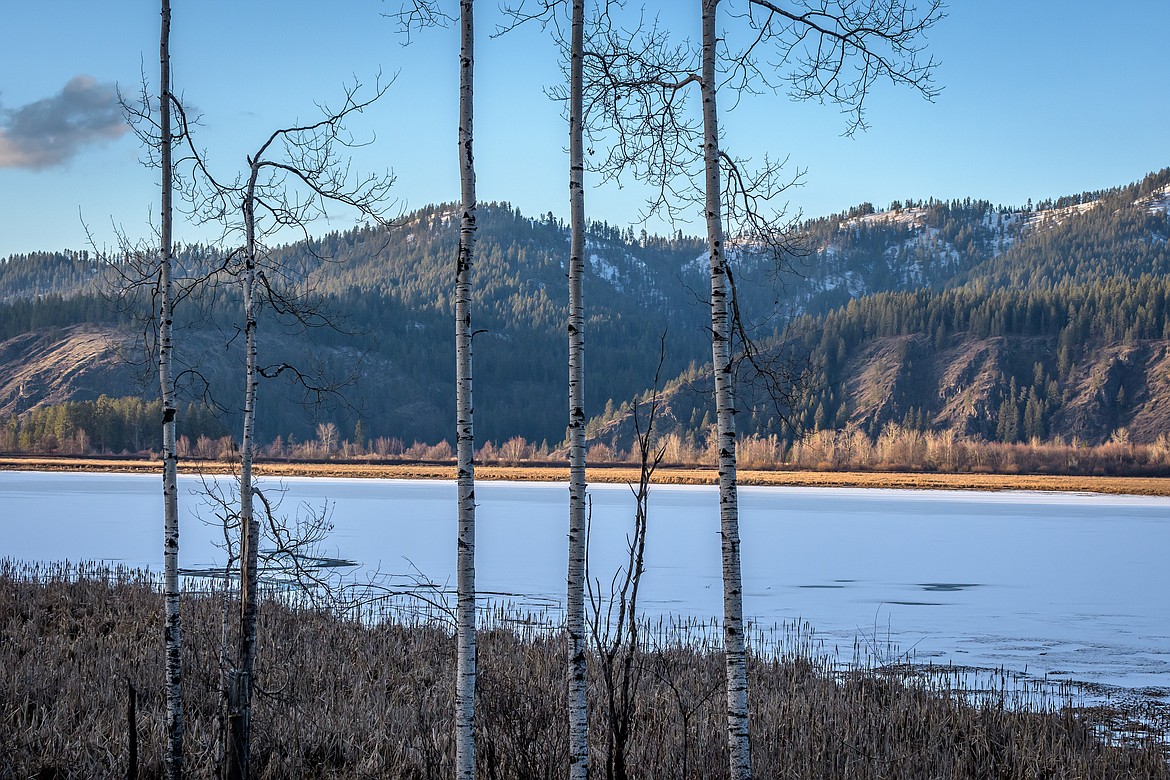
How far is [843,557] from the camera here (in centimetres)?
3388

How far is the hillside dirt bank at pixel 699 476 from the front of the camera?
8975 centimetres

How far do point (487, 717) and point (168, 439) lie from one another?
344cm

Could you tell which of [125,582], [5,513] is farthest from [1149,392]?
[125,582]

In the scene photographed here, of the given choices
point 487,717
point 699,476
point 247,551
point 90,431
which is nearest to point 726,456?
point 487,717

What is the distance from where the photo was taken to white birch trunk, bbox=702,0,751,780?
6.66m

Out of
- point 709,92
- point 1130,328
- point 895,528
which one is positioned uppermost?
point 1130,328

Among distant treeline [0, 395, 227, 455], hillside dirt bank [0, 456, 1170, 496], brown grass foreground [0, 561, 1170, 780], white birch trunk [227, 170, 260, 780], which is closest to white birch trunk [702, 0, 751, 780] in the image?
brown grass foreground [0, 561, 1170, 780]

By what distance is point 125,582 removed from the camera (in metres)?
21.3

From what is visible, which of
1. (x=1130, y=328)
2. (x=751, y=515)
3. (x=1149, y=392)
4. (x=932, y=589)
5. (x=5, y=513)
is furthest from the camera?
(x=1130, y=328)

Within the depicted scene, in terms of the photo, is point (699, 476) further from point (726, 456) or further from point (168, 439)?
point (726, 456)

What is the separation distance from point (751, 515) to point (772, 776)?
44622 millimetres

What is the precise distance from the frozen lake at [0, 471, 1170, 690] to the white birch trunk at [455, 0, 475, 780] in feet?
18.9

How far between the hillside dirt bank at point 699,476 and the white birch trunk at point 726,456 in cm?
7730

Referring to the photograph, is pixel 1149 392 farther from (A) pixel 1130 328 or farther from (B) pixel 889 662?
(B) pixel 889 662
